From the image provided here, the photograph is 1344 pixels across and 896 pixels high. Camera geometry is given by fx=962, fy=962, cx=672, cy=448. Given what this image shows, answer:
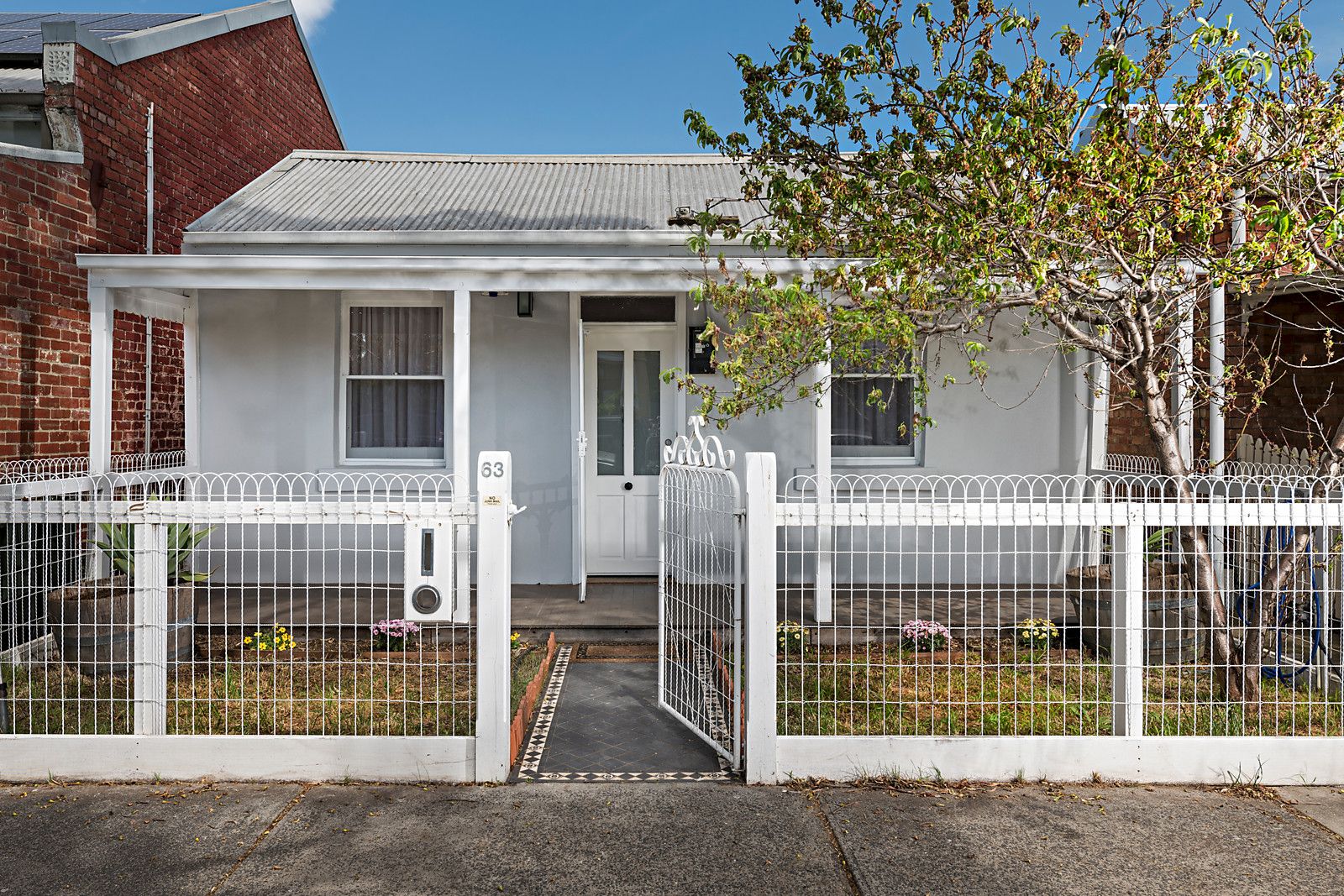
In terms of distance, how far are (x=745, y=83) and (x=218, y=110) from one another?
22.5ft

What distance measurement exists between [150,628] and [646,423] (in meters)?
4.84

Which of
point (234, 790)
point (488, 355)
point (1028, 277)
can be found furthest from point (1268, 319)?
point (234, 790)

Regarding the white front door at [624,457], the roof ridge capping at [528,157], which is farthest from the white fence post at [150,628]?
the roof ridge capping at [528,157]

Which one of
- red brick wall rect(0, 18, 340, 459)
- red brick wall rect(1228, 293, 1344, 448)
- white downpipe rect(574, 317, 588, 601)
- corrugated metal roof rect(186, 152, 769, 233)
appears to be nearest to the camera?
red brick wall rect(0, 18, 340, 459)

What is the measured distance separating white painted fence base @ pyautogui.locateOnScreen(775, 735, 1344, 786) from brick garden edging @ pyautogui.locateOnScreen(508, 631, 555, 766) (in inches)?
50.1

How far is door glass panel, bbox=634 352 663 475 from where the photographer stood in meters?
8.63

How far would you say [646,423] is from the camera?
8641 mm

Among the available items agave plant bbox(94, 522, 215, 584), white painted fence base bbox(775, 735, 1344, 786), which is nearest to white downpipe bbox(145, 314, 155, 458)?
agave plant bbox(94, 522, 215, 584)

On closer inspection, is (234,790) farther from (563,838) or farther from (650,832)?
(650,832)

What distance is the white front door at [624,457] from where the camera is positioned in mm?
8625

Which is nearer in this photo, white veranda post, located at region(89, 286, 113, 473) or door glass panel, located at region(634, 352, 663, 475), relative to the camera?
white veranda post, located at region(89, 286, 113, 473)

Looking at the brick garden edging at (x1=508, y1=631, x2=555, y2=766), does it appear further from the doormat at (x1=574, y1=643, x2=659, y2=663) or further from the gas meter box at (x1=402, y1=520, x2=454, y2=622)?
the gas meter box at (x1=402, y1=520, x2=454, y2=622)

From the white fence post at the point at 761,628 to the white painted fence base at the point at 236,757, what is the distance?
50.3 inches

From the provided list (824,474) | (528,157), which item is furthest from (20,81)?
(824,474)
